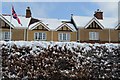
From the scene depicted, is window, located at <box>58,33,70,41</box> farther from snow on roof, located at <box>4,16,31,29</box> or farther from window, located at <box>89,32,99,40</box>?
snow on roof, located at <box>4,16,31,29</box>

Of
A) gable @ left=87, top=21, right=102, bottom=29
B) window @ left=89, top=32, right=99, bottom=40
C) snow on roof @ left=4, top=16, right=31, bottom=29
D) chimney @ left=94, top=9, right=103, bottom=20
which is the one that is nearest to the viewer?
snow on roof @ left=4, top=16, right=31, bottom=29

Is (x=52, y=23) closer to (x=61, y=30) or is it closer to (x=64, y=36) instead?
(x=61, y=30)

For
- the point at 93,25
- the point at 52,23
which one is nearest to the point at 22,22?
the point at 52,23

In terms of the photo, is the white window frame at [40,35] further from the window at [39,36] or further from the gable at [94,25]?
the gable at [94,25]

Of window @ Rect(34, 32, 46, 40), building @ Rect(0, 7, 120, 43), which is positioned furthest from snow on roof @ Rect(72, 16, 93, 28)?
window @ Rect(34, 32, 46, 40)

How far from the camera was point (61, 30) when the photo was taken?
34312 millimetres

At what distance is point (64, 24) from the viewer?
112ft

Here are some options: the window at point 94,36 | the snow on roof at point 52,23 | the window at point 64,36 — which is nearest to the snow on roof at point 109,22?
the window at point 94,36

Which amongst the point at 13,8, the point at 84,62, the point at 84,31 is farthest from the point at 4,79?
the point at 84,31

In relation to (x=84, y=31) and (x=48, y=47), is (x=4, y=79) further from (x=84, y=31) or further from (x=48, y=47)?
(x=84, y=31)

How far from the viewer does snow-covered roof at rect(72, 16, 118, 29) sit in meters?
35.2

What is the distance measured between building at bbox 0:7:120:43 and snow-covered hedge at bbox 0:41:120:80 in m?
20.1

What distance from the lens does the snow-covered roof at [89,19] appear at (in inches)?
1388

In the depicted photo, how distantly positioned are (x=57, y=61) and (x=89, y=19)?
24.8m
